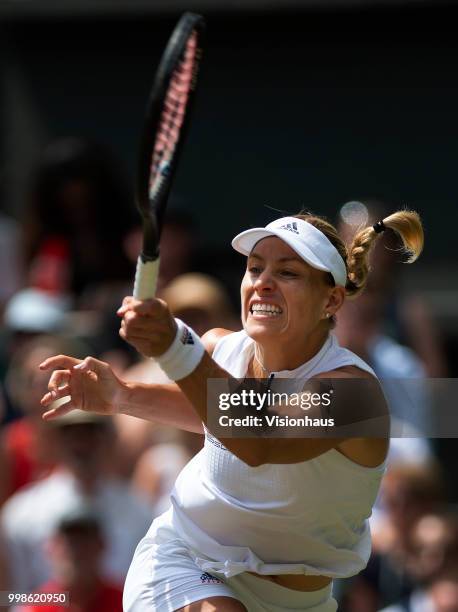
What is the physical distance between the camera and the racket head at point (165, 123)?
3766 mm

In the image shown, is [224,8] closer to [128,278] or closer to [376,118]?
[376,118]

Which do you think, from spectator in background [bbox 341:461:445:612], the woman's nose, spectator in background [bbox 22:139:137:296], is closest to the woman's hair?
the woman's nose

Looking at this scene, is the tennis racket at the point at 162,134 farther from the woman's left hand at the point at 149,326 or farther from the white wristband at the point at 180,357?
the white wristband at the point at 180,357

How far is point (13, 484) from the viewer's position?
6.66 m

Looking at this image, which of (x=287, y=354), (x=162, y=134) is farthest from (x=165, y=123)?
(x=287, y=354)

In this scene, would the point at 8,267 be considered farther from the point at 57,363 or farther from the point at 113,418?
the point at 57,363

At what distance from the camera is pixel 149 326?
360 centimetres

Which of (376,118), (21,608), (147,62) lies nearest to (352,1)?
(376,118)

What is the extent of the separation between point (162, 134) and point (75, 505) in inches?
94.8

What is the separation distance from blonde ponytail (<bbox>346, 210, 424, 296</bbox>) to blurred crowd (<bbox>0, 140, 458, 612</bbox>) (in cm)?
116

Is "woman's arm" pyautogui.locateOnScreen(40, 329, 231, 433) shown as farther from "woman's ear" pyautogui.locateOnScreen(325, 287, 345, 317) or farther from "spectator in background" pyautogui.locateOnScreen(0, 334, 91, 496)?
"spectator in background" pyautogui.locateOnScreen(0, 334, 91, 496)

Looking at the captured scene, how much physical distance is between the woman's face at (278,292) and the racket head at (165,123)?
1.02ft

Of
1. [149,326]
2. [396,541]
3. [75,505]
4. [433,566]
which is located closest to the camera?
[149,326]

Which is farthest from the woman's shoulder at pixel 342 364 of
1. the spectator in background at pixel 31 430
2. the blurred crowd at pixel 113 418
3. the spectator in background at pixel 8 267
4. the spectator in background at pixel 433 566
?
the spectator in background at pixel 8 267
